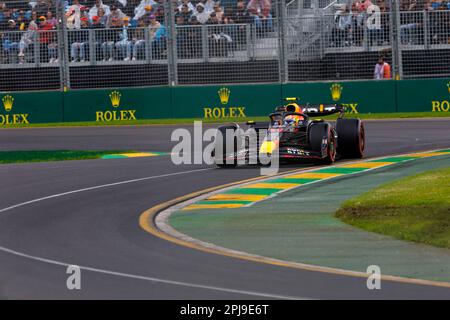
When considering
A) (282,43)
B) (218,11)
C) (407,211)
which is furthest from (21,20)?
(407,211)

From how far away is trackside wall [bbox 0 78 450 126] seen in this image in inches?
1168

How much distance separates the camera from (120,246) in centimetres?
1189

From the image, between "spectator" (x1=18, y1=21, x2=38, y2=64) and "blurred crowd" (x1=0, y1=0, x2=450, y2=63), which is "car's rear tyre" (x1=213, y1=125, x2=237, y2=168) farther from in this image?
"spectator" (x1=18, y1=21, x2=38, y2=64)

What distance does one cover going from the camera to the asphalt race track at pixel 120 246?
370 inches

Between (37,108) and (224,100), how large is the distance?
5569mm

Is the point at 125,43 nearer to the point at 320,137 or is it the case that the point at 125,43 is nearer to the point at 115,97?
the point at 115,97

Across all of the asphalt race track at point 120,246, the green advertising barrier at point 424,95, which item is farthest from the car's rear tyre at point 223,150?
the green advertising barrier at point 424,95

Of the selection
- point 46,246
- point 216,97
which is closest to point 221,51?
point 216,97

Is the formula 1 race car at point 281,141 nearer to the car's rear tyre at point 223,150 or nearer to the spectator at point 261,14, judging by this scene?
the car's rear tyre at point 223,150

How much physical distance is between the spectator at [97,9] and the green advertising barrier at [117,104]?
2.34 metres

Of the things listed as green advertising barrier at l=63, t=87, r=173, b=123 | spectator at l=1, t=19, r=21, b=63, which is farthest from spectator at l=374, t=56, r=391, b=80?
spectator at l=1, t=19, r=21, b=63

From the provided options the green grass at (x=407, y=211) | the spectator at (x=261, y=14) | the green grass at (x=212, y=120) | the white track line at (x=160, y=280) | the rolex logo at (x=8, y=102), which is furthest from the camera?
the rolex logo at (x=8, y=102)

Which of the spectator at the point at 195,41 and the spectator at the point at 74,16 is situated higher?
the spectator at the point at 74,16
